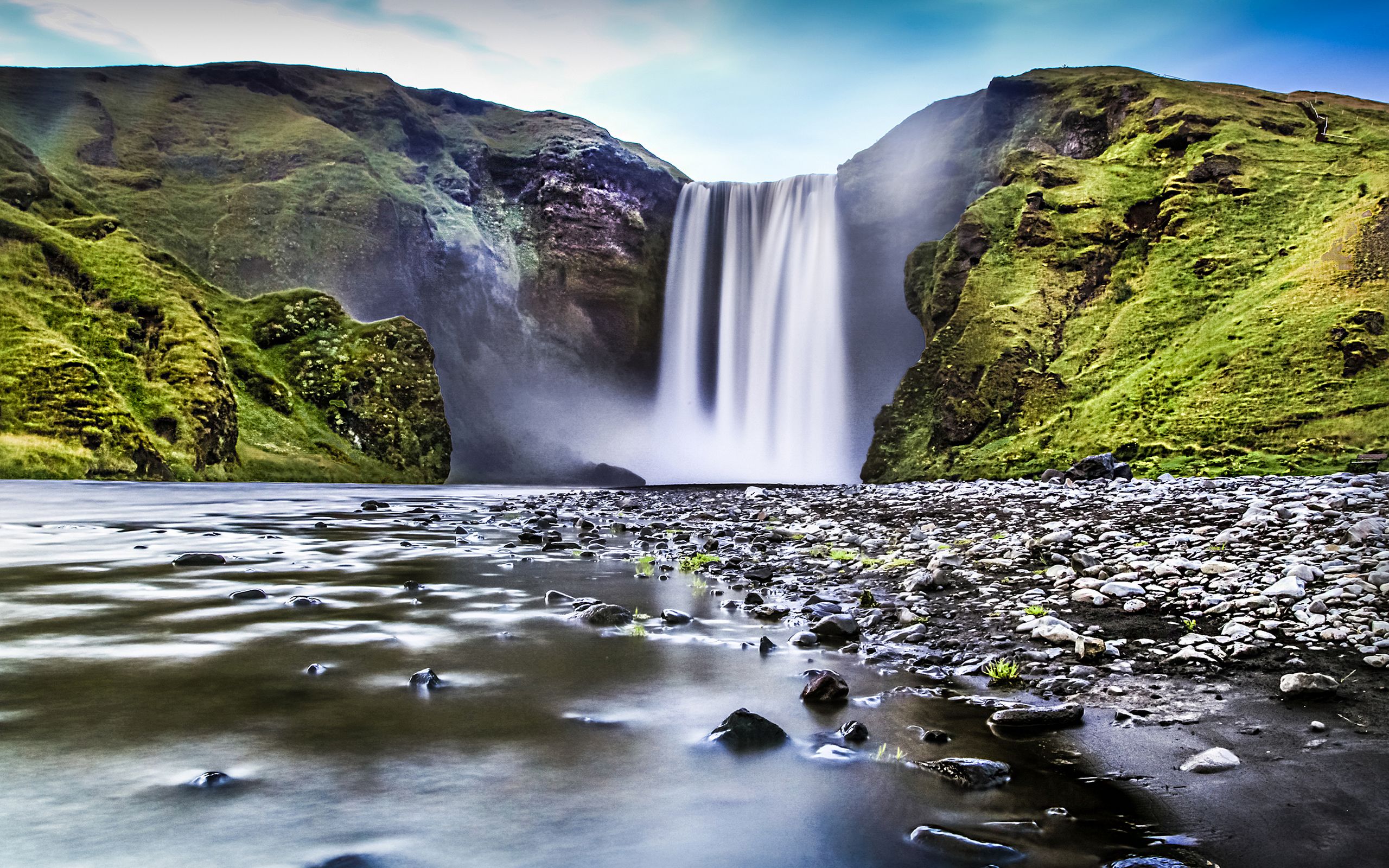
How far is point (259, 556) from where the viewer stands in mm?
11156

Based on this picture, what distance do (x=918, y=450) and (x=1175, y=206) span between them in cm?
1831

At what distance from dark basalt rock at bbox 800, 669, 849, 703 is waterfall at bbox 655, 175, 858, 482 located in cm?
5338

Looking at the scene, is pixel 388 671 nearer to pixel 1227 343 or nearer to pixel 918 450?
pixel 1227 343

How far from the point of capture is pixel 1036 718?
4223 millimetres

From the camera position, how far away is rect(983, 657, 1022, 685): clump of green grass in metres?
5.11

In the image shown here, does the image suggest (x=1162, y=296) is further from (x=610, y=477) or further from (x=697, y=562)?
(x=610, y=477)

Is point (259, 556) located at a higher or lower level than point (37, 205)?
lower

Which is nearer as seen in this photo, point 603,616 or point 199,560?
point 603,616

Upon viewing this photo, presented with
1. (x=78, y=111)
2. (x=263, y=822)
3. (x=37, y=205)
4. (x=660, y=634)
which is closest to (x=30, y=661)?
(x=263, y=822)

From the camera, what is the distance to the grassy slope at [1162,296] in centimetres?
2669

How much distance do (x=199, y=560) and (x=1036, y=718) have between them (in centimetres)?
1048

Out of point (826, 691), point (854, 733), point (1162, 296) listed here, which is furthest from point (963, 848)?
point (1162, 296)

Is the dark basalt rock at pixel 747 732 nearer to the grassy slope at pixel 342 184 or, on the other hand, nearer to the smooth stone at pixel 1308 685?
the smooth stone at pixel 1308 685

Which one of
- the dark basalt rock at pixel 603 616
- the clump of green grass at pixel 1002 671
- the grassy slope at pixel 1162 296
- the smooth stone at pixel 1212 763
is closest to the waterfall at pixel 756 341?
the grassy slope at pixel 1162 296
